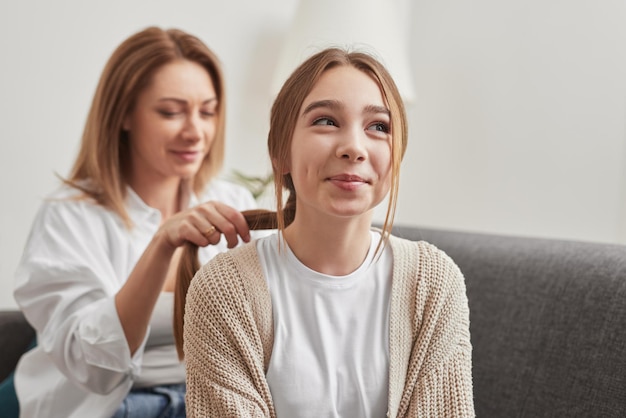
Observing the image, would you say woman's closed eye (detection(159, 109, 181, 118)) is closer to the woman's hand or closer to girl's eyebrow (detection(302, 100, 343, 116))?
the woman's hand

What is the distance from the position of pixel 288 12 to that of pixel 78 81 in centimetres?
82

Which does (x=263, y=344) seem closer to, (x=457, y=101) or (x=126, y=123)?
(x=126, y=123)

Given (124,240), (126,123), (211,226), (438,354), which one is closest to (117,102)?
(126,123)

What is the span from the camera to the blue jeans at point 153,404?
150 centimetres

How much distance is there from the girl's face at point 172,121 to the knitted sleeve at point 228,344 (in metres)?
0.70

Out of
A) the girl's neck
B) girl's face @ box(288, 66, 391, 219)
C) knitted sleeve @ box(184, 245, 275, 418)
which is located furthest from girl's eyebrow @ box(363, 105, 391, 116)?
knitted sleeve @ box(184, 245, 275, 418)

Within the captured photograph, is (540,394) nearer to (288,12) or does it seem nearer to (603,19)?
(603,19)

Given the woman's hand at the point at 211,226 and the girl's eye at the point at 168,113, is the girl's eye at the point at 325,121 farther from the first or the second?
the girl's eye at the point at 168,113

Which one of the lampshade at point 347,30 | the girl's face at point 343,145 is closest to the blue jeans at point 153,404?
the girl's face at point 343,145

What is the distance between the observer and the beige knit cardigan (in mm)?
1007

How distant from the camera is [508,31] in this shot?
2.51m

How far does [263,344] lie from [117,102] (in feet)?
2.93

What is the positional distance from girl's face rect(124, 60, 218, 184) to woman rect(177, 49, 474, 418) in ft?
2.20

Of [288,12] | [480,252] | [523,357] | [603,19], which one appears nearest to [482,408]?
[523,357]
